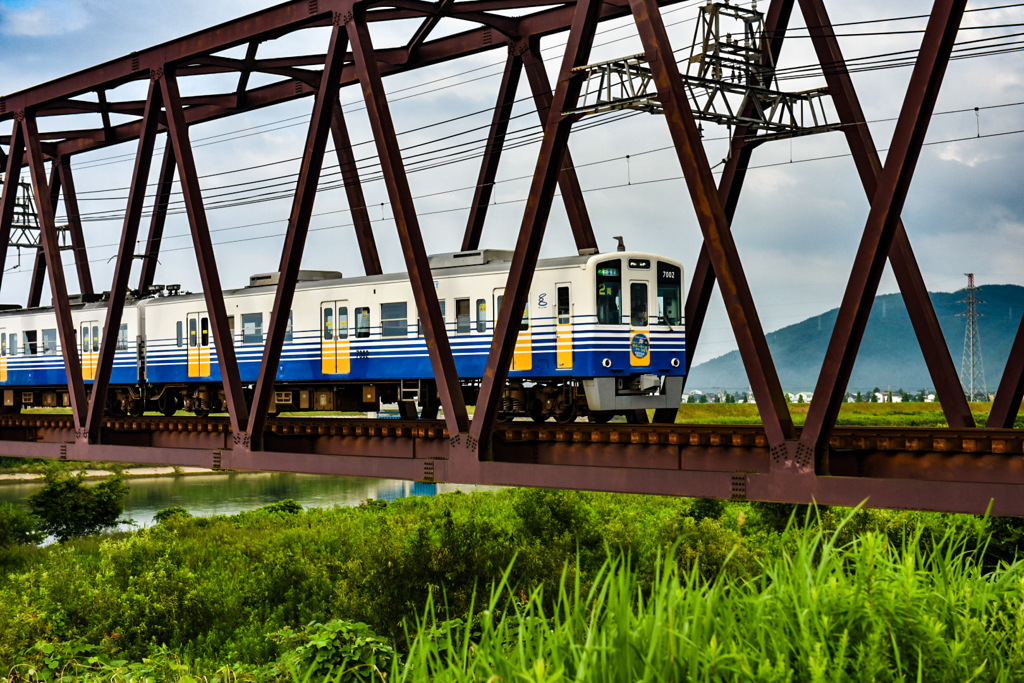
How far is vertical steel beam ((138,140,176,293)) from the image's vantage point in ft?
91.4

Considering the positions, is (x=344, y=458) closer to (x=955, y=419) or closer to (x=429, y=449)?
(x=429, y=449)

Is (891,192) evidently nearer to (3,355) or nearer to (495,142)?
(495,142)

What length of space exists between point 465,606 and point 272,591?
40.2 ft

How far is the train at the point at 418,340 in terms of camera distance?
65.1 ft

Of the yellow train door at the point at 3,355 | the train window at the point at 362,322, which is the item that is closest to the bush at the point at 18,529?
the yellow train door at the point at 3,355

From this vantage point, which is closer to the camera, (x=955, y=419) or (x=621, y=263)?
(x=955, y=419)

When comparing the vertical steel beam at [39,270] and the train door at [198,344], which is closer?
the train door at [198,344]

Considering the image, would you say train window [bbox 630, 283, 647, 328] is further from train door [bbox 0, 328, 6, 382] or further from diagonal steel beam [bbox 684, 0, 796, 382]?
train door [bbox 0, 328, 6, 382]

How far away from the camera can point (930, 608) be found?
19.4 feet

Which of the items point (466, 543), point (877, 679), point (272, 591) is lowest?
point (272, 591)

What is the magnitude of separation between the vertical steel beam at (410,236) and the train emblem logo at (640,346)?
5199 mm

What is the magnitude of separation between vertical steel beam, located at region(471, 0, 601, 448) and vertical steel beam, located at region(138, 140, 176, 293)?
16.4 m

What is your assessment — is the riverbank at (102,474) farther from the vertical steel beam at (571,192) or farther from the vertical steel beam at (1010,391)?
the vertical steel beam at (1010,391)

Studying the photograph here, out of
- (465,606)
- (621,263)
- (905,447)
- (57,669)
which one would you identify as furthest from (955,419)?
(57,669)
